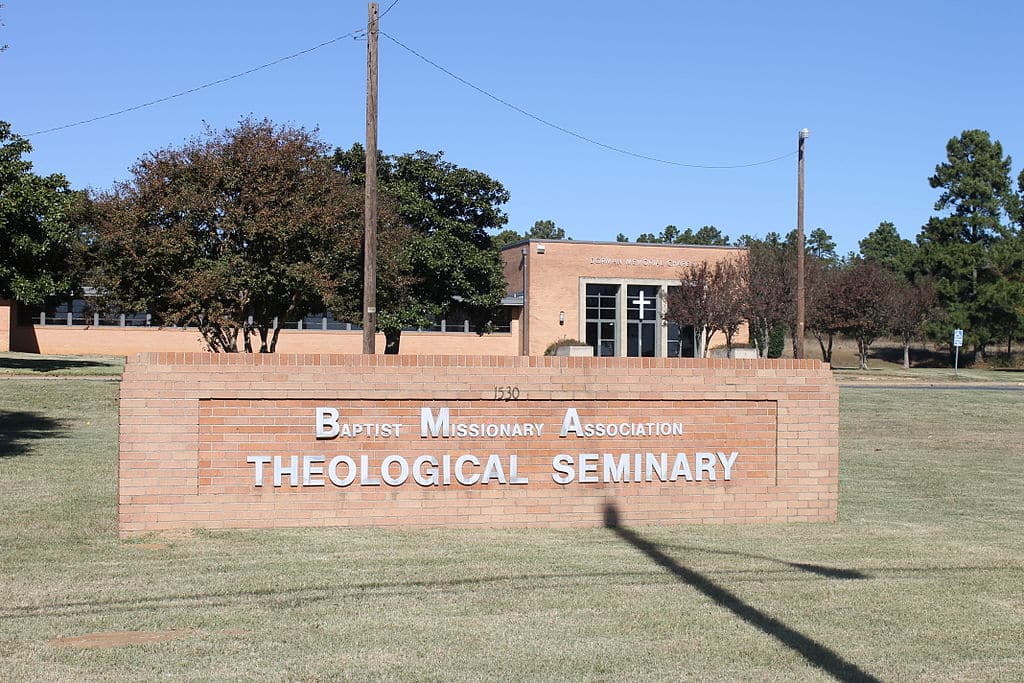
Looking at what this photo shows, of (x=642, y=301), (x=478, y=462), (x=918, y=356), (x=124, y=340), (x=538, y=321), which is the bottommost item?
(x=478, y=462)

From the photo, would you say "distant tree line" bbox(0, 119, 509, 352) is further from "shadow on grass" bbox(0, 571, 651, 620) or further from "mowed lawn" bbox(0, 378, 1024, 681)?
"shadow on grass" bbox(0, 571, 651, 620)

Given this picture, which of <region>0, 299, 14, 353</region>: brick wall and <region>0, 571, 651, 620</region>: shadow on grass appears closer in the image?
<region>0, 571, 651, 620</region>: shadow on grass

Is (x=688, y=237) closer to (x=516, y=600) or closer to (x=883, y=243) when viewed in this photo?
(x=883, y=243)

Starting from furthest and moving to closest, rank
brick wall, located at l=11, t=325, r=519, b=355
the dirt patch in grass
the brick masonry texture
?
brick wall, located at l=11, t=325, r=519, b=355 → the brick masonry texture → the dirt patch in grass

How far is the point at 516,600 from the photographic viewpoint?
7582 millimetres

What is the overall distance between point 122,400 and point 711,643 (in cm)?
597

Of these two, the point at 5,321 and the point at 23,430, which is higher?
the point at 5,321

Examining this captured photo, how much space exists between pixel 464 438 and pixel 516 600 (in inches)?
132

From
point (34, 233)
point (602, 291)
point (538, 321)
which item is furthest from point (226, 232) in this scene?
point (602, 291)

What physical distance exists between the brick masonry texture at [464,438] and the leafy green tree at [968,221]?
6512 centimetres

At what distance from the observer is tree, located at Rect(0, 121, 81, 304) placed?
25.5 m

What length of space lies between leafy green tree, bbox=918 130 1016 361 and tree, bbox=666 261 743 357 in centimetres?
2639

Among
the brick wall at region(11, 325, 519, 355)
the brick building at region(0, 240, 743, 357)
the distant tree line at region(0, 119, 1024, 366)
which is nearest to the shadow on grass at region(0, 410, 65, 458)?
the distant tree line at region(0, 119, 1024, 366)

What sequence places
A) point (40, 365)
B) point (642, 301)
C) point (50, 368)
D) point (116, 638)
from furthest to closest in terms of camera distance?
point (642, 301) < point (40, 365) < point (50, 368) < point (116, 638)
